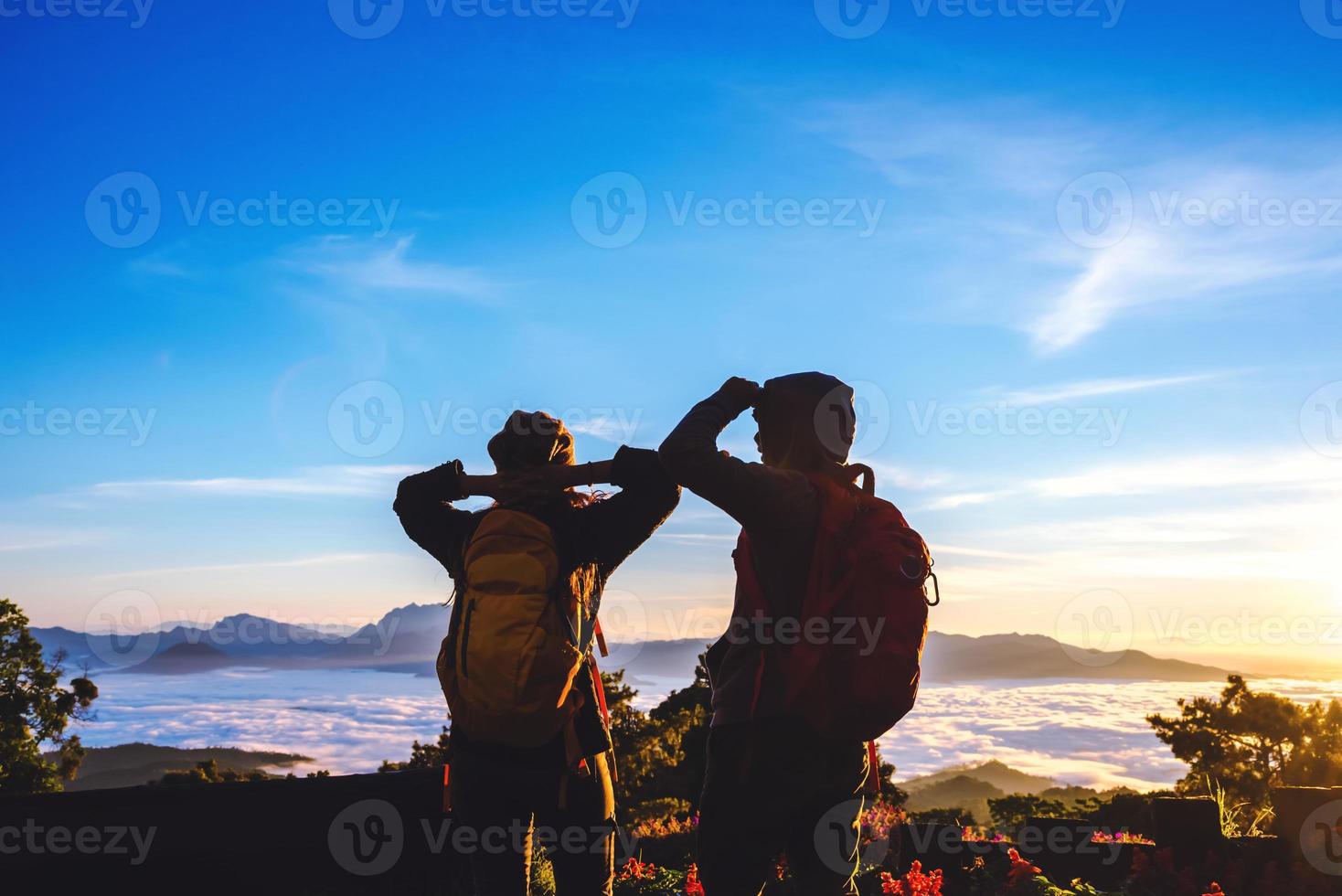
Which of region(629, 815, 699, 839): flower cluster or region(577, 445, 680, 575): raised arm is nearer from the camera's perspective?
region(577, 445, 680, 575): raised arm

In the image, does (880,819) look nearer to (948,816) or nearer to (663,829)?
(663,829)

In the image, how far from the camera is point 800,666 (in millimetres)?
3084

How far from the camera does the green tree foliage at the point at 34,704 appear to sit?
32594 mm

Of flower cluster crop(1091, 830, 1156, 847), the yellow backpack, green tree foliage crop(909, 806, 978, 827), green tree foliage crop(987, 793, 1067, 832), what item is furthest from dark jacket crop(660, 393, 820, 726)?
green tree foliage crop(987, 793, 1067, 832)

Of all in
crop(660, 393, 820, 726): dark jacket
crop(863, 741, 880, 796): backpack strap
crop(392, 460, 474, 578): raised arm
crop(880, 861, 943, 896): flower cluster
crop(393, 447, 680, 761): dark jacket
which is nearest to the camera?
crop(660, 393, 820, 726): dark jacket

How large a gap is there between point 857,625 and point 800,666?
230 millimetres

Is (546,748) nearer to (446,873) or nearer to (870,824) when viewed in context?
(446,873)

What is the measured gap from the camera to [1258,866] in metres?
7.42

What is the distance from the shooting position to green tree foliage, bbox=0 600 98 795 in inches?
1283

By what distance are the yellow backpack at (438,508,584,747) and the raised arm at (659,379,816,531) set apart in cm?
75

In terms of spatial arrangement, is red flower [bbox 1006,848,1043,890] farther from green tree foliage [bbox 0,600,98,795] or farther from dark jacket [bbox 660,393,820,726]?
green tree foliage [bbox 0,600,98,795]

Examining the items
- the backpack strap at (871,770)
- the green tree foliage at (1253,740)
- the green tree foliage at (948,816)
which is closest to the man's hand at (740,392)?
the backpack strap at (871,770)

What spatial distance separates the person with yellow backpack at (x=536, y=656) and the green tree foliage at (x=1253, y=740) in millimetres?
24705

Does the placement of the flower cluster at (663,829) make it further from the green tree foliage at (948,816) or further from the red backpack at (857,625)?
the red backpack at (857,625)
